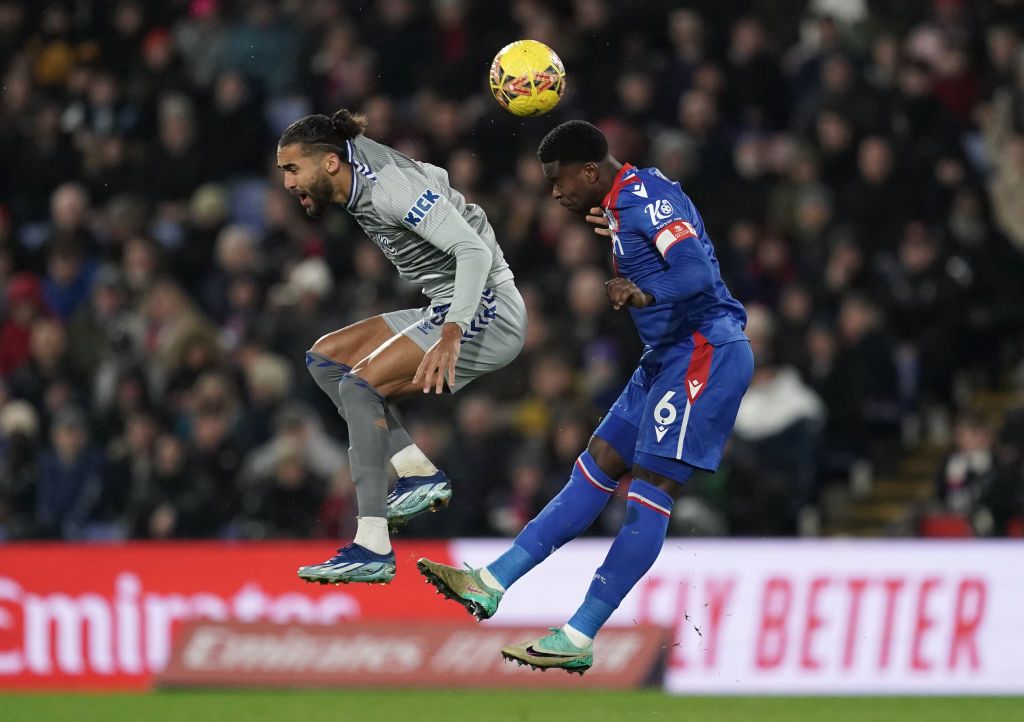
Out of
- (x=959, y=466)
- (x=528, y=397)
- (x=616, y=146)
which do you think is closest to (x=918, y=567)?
(x=959, y=466)

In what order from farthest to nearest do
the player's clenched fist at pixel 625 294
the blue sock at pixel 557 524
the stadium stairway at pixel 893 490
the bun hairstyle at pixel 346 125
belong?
the stadium stairway at pixel 893 490
the blue sock at pixel 557 524
the bun hairstyle at pixel 346 125
the player's clenched fist at pixel 625 294

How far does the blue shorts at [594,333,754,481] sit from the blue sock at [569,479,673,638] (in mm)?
152

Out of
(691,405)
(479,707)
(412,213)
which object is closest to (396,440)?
(412,213)

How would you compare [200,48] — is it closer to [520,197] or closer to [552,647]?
[520,197]

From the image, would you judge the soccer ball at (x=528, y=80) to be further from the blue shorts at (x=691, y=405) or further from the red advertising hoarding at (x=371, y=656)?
the red advertising hoarding at (x=371, y=656)

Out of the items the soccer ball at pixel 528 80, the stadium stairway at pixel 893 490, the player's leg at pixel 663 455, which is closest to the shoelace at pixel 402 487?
the player's leg at pixel 663 455

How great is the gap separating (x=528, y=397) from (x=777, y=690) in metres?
2.97

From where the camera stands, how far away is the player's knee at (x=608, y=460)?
28.7 feet

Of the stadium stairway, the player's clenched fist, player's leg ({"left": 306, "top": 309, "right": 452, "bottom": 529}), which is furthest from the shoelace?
the stadium stairway

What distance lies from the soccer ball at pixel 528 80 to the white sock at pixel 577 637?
8.03ft

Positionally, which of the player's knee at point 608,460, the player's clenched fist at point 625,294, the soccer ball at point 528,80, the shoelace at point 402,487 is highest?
the soccer ball at point 528,80

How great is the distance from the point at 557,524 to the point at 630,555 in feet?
1.46

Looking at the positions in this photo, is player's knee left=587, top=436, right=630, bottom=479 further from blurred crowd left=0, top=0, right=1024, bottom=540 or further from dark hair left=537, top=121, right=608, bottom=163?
blurred crowd left=0, top=0, right=1024, bottom=540

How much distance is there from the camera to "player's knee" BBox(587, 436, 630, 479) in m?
8.75
